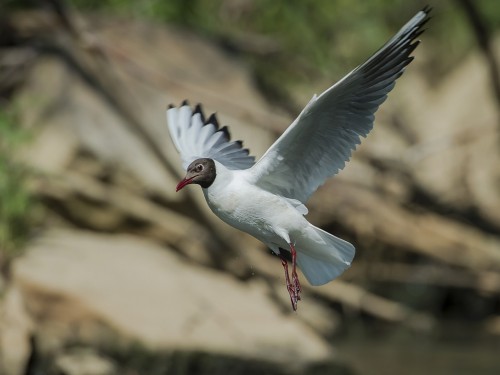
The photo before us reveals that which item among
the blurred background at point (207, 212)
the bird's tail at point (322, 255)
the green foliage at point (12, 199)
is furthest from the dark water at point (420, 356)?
the bird's tail at point (322, 255)

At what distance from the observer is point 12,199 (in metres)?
6.63

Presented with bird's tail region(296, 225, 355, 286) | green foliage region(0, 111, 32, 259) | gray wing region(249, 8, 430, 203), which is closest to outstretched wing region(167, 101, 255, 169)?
gray wing region(249, 8, 430, 203)

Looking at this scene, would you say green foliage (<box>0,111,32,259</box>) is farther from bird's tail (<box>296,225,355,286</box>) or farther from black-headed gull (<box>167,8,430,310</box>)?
bird's tail (<box>296,225,355,286</box>)

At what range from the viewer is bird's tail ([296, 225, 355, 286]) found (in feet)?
13.0

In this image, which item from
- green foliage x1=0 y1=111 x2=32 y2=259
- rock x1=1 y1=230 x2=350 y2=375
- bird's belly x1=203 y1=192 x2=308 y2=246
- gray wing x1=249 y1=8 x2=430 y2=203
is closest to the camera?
gray wing x1=249 y1=8 x2=430 y2=203

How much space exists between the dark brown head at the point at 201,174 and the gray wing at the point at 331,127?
17 centimetres

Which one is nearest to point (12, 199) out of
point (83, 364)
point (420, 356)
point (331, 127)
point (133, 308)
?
point (133, 308)

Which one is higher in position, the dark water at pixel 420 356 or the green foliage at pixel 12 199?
the dark water at pixel 420 356

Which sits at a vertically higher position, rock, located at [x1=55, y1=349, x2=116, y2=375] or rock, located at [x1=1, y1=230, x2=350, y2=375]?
rock, located at [x1=1, y1=230, x2=350, y2=375]

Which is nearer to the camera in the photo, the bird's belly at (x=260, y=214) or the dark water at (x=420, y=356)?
the bird's belly at (x=260, y=214)

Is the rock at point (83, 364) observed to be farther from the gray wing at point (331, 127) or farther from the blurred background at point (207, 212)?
the gray wing at point (331, 127)

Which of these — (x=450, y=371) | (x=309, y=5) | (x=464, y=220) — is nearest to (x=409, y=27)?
(x=450, y=371)

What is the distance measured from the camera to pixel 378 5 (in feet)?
32.4

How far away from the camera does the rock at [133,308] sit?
5984 millimetres
